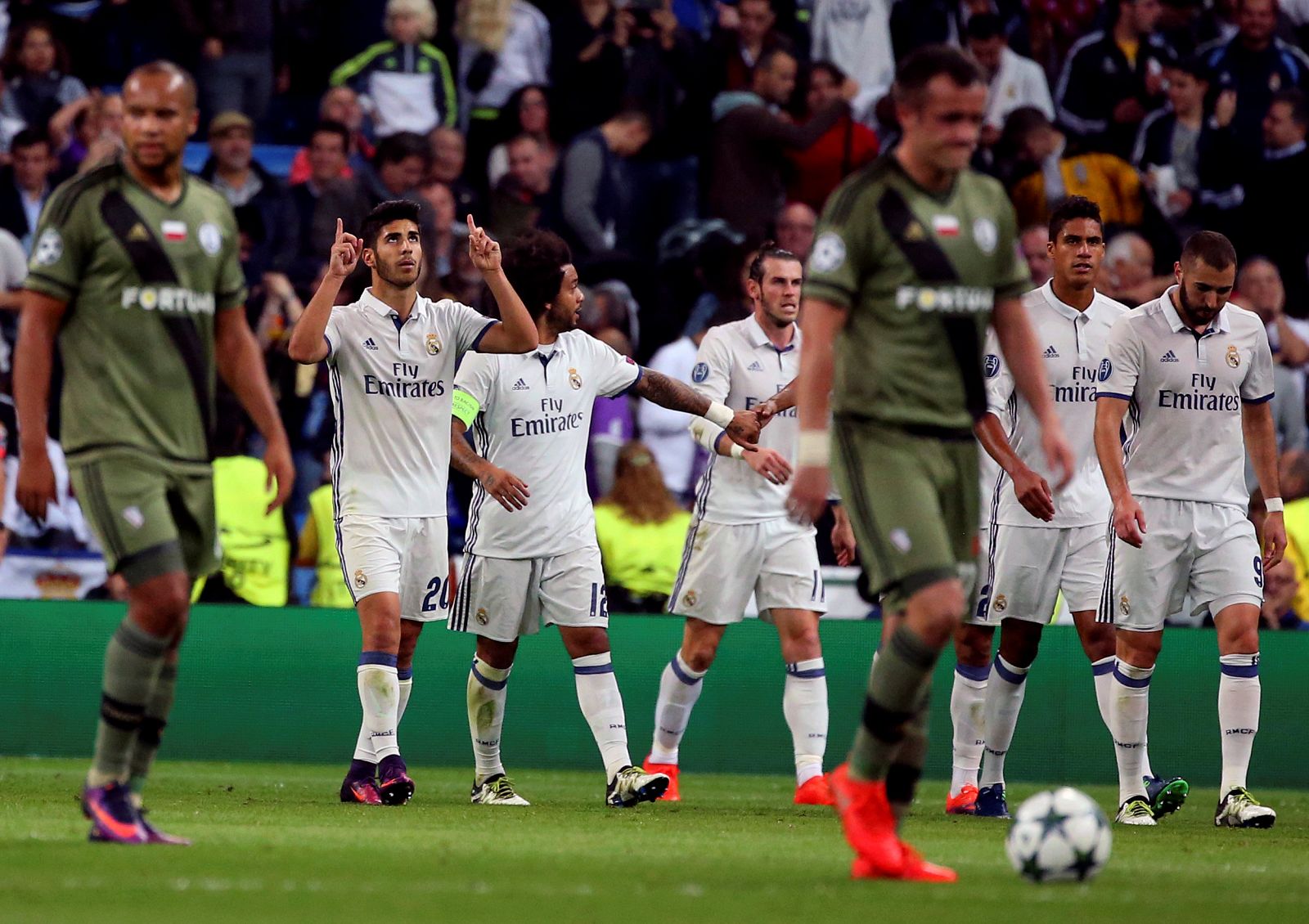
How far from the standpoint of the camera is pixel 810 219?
15414 mm

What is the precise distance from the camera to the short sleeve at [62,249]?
6.48 m

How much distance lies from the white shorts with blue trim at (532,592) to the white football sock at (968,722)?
6.11ft

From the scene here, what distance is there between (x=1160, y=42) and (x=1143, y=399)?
947cm

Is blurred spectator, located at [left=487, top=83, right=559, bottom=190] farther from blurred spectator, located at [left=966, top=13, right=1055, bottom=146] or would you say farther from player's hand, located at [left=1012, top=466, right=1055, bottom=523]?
player's hand, located at [left=1012, top=466, right=1055, bottom=523]

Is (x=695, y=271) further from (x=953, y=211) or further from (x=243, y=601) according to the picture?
(x=953, y=211)

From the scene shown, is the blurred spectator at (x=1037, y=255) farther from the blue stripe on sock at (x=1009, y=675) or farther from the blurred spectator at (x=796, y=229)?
the blue stripe on sock at (x=1009, y=675)

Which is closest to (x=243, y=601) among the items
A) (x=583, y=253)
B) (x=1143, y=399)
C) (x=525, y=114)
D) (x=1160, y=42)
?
(x=583, y=253)

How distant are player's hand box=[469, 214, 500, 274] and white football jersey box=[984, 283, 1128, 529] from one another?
8.28 feet

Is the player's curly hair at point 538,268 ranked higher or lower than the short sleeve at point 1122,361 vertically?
higher

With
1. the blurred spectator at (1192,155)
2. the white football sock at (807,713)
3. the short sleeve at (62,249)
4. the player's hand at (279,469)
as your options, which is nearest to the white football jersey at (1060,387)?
the white football sock at (807,713)

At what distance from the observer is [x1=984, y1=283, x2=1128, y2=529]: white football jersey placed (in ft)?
32.2

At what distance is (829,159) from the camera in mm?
16125

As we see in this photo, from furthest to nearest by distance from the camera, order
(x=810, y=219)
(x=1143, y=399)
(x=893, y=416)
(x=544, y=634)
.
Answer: (x=810, y=219) → (x=544, y=634) → (x=1143, y=399) → (x=893, y=416)

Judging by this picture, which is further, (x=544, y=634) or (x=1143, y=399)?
(x=544, y=634)
